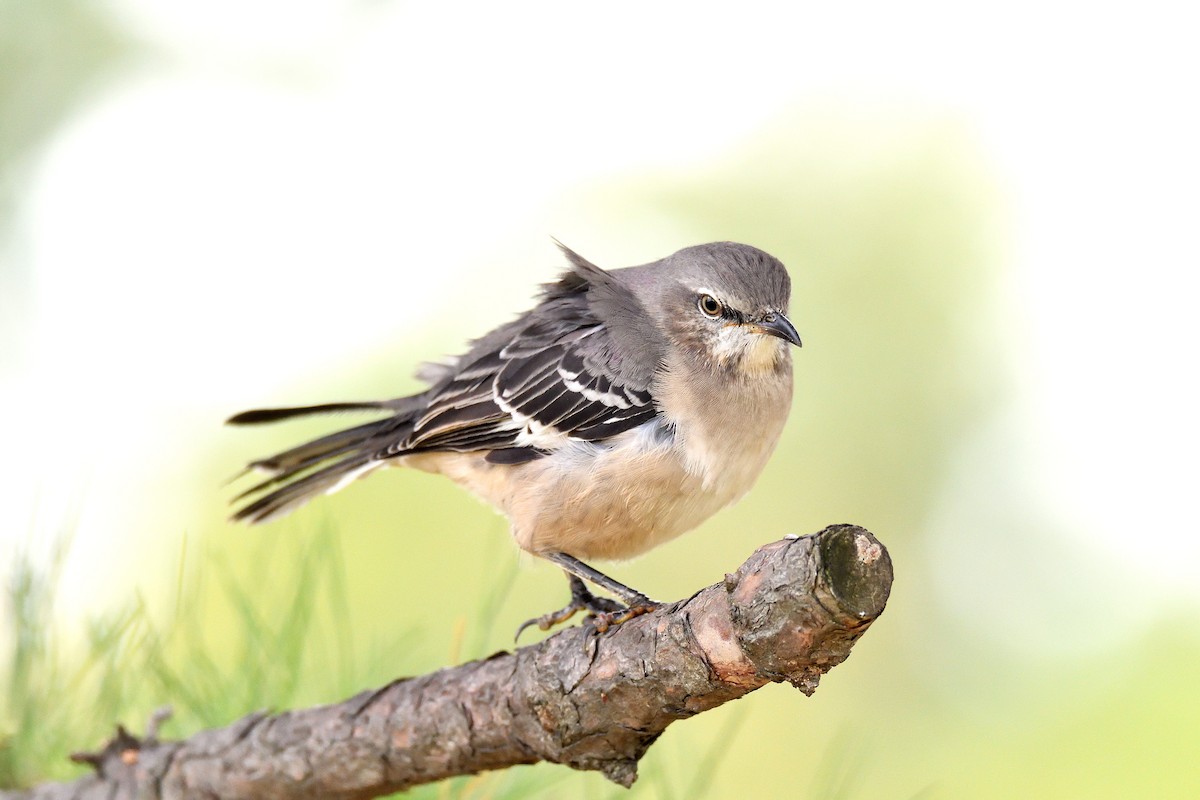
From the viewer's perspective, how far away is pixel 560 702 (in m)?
2.91

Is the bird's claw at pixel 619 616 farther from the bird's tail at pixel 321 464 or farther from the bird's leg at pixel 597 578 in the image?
the bird's tail at pixel 321 464

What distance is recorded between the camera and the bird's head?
424 cm

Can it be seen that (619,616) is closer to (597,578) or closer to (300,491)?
(597,578)

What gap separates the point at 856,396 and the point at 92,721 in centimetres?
466

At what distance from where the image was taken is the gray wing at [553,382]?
4156 mm

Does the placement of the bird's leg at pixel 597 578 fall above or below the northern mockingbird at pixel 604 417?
below

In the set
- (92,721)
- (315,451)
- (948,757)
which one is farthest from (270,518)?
(948,757)

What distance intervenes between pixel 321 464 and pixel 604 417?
149 cm

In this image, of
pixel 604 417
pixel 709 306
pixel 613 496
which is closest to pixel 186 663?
pixel 613 496

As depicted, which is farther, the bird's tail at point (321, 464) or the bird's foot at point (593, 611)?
the bird's tail at point (321, 464)

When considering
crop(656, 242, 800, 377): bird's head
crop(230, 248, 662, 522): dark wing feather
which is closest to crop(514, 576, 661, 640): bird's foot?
crop(230, 248, 662, 522): dark wing feather

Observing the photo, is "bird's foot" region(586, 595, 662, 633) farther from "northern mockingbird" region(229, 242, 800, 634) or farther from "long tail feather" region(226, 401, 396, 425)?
"long tail feather" region(226, 401, 396, 425)

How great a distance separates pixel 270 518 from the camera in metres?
4.92

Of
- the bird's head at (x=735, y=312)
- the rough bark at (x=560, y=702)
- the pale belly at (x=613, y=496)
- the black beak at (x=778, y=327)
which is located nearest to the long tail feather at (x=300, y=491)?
the pale belly at (x=613, y=496)
